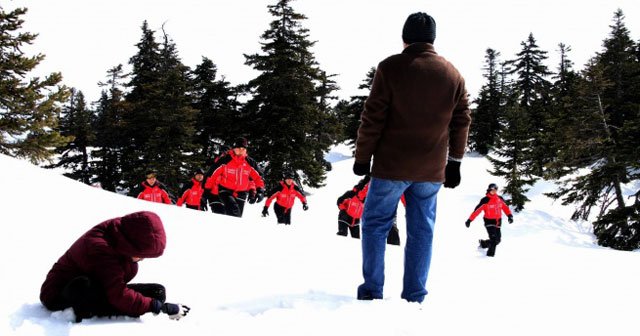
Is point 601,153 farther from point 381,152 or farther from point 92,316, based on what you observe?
point 92,316

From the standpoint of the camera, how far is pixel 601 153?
22219 mm

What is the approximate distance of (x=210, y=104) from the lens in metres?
35.6

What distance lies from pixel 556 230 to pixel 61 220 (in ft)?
81.4

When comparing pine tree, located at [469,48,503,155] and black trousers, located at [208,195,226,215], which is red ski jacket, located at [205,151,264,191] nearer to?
black trousers, located at [208,195,226,215]

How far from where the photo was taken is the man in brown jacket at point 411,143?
3205mm

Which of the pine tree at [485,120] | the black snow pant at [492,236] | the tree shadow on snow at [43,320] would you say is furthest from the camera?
the pine tree at [485,120]

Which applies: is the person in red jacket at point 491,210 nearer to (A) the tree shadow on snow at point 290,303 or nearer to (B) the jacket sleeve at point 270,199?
(B) the jacket sleeve at point 270,199

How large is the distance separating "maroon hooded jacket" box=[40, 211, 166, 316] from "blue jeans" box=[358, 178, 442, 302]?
5.08ft

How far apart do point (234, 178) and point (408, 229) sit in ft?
22.6

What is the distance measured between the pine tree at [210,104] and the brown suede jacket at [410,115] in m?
31.0

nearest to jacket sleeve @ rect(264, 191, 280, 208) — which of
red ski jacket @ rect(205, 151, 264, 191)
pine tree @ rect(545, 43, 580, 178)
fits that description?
red ski jacket @ rect(205, 151, 264, 191)

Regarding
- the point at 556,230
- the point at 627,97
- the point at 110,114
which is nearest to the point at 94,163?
the point at 110,114

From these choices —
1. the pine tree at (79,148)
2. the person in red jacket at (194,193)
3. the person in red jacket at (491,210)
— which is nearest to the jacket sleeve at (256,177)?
the person in red jacket at (194,193)

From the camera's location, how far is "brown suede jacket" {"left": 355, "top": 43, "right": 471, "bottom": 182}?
10.5 feet
